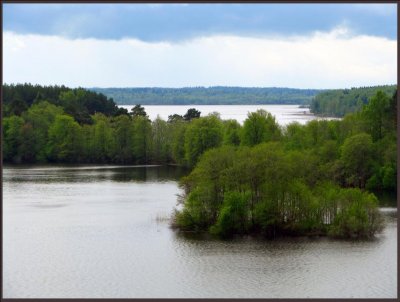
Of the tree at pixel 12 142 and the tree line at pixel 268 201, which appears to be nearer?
the tree line at pixel 268 201

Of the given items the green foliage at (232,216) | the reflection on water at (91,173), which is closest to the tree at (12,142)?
the reflection on water at (91,173)

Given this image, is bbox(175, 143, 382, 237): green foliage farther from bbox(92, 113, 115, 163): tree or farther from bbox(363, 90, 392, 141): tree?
bbox(92, 113, 115, 163): tree

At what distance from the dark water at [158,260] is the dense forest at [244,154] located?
202 cm

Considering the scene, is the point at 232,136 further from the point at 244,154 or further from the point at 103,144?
the point at 244,154

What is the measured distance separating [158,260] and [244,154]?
1088 centimetres

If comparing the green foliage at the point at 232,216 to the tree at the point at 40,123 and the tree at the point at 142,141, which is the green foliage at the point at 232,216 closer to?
the tree at the point at 142,141

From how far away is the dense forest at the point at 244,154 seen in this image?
44.5m

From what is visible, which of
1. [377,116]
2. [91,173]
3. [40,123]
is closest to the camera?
[377,116]

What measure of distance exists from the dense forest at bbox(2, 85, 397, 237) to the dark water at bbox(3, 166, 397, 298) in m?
2.02

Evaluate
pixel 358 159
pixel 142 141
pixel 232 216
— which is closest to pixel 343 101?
pixel 142 141

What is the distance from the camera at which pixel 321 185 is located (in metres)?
48.3

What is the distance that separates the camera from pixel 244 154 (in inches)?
1850

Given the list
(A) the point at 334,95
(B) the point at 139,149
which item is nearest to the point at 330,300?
(B) the point at 139,149

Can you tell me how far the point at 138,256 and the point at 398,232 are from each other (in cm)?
1460
